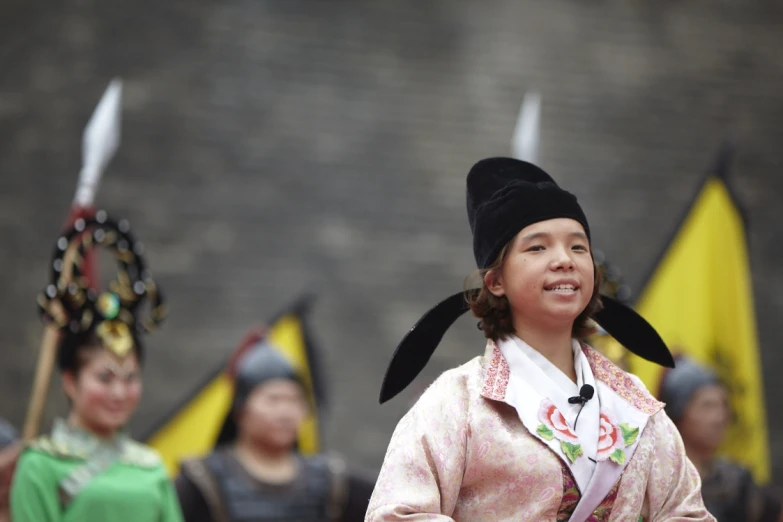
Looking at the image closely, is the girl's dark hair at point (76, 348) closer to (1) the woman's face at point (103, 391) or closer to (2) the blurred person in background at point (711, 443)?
(1) the woman's face at point (103, 391)

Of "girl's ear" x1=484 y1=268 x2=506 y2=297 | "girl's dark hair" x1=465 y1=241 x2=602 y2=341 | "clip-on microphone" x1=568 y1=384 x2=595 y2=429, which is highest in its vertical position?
"girl's ear" x1=484 y1=268 x2=506 y2=297

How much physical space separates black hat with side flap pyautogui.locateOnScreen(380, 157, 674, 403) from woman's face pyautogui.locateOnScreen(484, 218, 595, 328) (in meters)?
0.03

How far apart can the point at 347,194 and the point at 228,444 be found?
4397 mm

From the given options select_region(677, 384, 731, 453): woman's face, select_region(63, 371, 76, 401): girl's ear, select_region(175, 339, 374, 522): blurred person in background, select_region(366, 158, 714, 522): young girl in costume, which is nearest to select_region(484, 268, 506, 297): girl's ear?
select_region(366, 158, 714, 522): young girl in costume

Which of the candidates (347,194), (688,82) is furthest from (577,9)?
(347,194)

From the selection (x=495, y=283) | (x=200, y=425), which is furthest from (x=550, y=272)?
(x=200, y=425)

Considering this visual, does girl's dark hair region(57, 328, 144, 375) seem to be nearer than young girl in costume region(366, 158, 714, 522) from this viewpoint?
No

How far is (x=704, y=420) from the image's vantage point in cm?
555

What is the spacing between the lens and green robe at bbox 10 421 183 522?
4.42 m

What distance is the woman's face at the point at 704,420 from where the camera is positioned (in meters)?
5.54

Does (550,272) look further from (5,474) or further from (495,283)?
(5,474)

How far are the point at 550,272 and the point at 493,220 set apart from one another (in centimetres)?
16

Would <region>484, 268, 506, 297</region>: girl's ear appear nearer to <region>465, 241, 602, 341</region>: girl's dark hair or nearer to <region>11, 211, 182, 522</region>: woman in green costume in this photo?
<region>465, 241, 602, 341</region>: girl's dark hair

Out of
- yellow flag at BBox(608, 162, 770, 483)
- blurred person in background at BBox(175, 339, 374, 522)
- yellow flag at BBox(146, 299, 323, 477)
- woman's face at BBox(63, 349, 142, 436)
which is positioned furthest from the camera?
yellow flag at BBox(146, 299, 323, 477)
